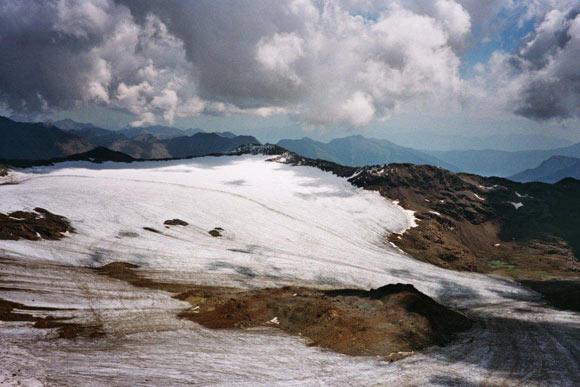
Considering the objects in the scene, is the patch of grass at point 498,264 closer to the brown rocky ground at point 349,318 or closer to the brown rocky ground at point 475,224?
the brown rocky ground at point 475,224

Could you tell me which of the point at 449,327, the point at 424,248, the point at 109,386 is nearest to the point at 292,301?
the point at 449,327

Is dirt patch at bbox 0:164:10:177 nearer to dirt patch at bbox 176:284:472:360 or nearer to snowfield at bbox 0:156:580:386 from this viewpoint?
snowfield at bbox 0:156:580:386

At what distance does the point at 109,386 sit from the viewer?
53.7 feet

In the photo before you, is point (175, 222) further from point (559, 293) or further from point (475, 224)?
point (475, 224)

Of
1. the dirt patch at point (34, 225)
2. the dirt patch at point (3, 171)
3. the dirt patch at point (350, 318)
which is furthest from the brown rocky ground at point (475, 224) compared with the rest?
the dirt patch at point (3, 171)

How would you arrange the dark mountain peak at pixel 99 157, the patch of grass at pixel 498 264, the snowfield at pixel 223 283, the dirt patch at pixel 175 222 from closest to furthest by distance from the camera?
the snowfield at pixel 223 283, the dirt patch at pixel 175 222, the patch of grass at pixel 498 264, the dark mountain peak at pixel 99 157

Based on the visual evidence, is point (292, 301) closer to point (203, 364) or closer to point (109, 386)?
point (203, 364)

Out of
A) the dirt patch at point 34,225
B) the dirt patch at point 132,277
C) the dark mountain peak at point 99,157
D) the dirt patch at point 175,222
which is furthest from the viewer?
the dark mountain peak at point 99,157

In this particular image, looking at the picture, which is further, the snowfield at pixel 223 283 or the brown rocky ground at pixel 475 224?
the brown rocky ground at pixel 475 224

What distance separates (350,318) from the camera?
98.2ft

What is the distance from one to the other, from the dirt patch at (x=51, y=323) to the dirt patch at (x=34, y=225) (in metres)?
23.8

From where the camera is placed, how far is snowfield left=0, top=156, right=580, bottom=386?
66.3 ft

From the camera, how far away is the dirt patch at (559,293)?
4775 centimetres

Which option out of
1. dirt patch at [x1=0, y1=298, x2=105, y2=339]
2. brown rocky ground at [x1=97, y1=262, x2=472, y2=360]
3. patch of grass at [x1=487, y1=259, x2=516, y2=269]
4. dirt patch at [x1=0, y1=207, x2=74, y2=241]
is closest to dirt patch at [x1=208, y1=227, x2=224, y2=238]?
dirt patch at [x1=0, y1=207, x2=74, y2=241]
